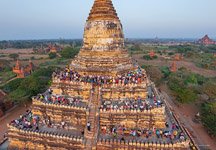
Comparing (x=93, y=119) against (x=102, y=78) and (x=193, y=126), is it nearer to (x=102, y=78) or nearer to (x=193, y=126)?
(x=102, y=78)

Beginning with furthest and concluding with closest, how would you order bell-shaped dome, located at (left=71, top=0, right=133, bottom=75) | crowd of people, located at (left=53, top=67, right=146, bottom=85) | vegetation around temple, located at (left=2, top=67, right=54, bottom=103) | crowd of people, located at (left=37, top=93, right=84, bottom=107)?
1. vegetation around temple, located at (left=2, top=67, right=54, bottom=103)
2. bell-shaped dome, located at (left=71, top=0, right=133, bottom=75)
3. crowd of people, located at (left=53, top=67, right=146, bottom=85)
4. crowd of people, located at (left=37, top=93, right=84, bottom=107)

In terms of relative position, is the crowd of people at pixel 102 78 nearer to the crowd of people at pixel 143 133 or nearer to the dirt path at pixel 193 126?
the crowd of people at pixel 143 133

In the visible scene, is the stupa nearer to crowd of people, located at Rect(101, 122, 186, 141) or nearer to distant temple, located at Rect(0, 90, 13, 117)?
crowd of people, located at Rect(101, 122, 186, 141)

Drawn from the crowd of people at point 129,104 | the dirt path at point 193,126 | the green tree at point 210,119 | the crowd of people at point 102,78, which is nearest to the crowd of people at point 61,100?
the crowd of people at point 102,78

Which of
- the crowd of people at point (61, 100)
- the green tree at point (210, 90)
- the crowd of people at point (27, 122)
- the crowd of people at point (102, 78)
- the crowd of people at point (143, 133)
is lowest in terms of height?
the green tree at point (210, 90)

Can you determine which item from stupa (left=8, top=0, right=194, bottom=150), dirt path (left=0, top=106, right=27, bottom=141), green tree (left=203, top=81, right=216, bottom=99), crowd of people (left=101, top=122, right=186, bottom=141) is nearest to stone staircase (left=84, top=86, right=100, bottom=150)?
stupa (left=8, top=0, right=194, bottom=150)

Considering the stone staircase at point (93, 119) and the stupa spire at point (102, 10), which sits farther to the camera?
the stupa spire at point (102, 10)

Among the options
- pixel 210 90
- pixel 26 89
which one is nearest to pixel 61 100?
pixel 26 89
